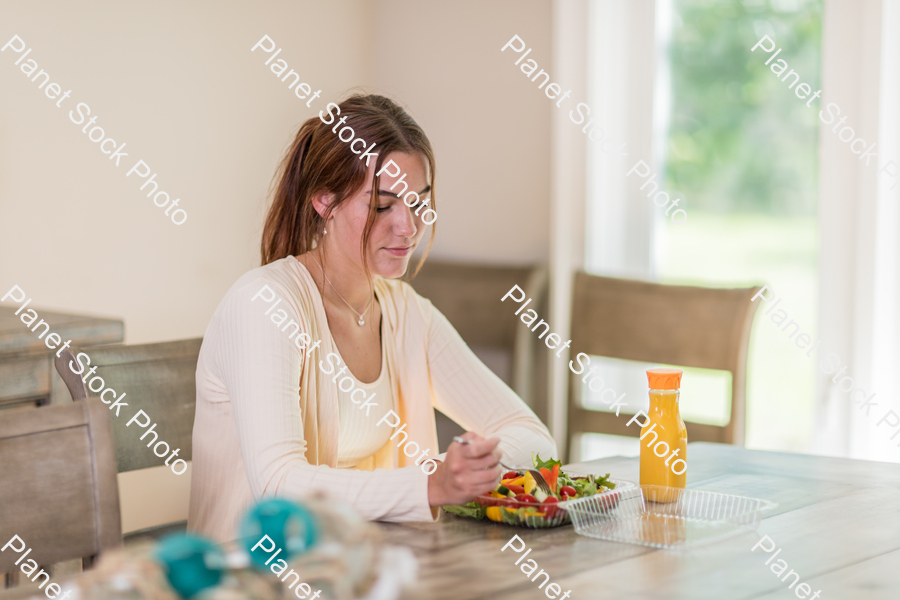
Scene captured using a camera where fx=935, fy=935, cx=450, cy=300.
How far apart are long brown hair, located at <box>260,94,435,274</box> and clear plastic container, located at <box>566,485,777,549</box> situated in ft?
2.04

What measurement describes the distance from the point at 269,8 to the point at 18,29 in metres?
0.82

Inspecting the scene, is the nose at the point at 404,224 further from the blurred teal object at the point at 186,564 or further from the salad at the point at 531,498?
the blurred teal object at the point at 186,564

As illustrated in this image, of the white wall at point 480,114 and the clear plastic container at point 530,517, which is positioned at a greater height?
the white wall at point 480,114

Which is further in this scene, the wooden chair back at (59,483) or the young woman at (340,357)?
the young woman at (340,357)

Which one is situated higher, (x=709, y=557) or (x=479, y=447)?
(x=479, y=447)

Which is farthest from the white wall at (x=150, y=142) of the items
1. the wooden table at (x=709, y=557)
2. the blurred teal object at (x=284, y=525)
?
the blurred teal object at (x=284, y=525)

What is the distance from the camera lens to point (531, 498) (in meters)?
1.24

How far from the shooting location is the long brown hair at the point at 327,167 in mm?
1592

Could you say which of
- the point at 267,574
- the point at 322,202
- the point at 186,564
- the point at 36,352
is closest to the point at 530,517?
the point at 267,574

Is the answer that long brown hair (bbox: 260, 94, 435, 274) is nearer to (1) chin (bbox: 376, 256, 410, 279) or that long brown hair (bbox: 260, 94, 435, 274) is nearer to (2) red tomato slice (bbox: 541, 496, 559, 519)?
(1) chin (bbox: 376, 256, 410, 279)

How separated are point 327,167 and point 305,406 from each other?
410 mm

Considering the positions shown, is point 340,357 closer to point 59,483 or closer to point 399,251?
point 399,251

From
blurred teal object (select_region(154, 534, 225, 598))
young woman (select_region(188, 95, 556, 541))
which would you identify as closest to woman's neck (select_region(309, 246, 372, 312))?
young woman (select_region(188, 95, 556, 541))

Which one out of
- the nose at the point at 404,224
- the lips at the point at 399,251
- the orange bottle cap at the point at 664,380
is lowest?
the orange bottle cap at the point at 664,380
